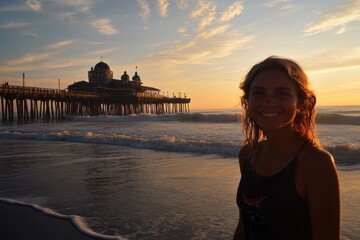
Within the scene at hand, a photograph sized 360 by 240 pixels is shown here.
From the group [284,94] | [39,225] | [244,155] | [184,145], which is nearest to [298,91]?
[284,94]

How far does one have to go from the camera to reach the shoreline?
4.17 meters

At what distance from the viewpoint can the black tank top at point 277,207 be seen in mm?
1735

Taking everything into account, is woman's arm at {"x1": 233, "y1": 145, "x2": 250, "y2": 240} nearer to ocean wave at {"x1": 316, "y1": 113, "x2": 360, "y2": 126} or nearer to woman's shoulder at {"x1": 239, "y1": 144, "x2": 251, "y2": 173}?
woman's shoulder at {"x1": 239, "y1": 144, "x2": 251, "y2": 173}

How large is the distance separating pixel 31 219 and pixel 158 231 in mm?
1879

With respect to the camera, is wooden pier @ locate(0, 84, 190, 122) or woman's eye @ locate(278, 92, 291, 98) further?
wooden pier @ locate(0, 84, 190, 122)

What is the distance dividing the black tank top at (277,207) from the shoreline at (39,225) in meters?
2.61

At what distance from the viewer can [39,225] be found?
4.59 meters

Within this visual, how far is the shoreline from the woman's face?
112 inches

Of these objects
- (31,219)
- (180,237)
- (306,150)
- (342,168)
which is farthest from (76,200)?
(342,168)

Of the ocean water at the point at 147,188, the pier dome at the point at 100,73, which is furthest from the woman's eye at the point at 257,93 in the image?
the pier dome at the point at 100,73

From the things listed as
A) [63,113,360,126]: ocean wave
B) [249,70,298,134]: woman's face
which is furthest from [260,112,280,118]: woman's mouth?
[63,113,360,126]: ocean wave

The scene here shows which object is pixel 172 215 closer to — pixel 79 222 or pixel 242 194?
pixel 79 222

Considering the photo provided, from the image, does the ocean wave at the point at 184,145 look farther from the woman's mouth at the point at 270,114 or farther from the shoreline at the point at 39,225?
the woman's mouth at the point at 270,114

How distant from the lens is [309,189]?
1638mm
